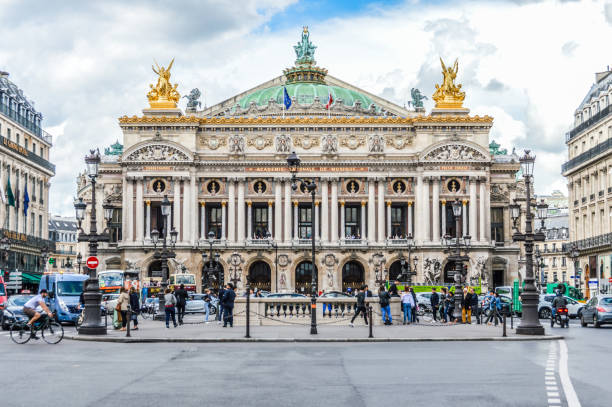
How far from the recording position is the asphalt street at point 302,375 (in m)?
16.9

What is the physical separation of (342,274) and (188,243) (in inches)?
630

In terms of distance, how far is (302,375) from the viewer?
A: 2086 centimetres

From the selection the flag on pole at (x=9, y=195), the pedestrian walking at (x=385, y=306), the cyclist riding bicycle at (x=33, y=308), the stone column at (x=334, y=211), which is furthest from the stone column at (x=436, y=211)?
the cyclist riding bicycle at (x=33, y=308)

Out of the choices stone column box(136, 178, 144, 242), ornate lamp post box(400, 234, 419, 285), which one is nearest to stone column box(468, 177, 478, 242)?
ornate lamp post box(400, 234, 419, 285)

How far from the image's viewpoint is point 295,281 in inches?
3676

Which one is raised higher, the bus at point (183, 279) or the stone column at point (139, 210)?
the stone column at point (139, 210)

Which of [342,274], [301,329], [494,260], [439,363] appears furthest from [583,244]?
[439,363]

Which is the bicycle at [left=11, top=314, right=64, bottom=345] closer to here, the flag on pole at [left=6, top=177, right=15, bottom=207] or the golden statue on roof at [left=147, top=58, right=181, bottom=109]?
the flag on pole at [left=6, top=177, right=15, bottom=207]

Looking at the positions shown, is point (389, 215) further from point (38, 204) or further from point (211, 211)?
point (38, 204)

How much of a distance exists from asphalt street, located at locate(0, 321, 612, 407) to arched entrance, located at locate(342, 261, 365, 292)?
6280 cm

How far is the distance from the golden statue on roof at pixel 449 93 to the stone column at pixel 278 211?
1874 cm

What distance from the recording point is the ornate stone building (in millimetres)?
92250

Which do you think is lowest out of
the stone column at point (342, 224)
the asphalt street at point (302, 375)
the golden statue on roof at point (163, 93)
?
the asphalt street at point (302, 375)

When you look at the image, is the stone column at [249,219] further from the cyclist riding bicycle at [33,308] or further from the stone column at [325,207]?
the cyclist riding bicycle at [33,308]
